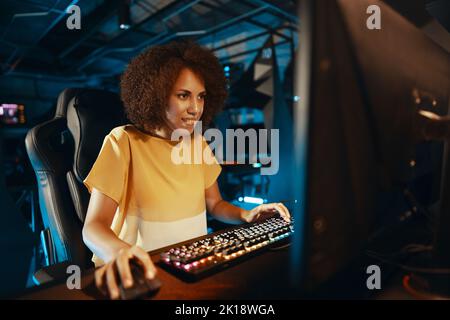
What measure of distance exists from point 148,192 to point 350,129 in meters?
0.72

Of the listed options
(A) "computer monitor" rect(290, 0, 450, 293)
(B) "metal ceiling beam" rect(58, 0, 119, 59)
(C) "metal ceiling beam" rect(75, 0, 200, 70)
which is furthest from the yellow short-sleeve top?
(B) "metal ceiling beam" rect(58, 0, 119, 59)

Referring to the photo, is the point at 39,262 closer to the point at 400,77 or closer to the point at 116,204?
the point at 116,204

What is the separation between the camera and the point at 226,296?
50 centimetres

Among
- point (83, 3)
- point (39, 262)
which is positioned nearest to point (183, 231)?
point (39, 262)

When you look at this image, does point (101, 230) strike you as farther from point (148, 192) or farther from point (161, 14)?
point (161, 14)

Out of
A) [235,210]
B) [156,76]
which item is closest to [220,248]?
[235,210]

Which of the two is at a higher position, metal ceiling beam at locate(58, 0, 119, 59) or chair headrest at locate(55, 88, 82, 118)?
metal ceiling beam at locate(58, 0, 119, 59)

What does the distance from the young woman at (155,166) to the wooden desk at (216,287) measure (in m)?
0.29

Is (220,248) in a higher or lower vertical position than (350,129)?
lower

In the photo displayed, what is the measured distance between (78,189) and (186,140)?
449 millimetres

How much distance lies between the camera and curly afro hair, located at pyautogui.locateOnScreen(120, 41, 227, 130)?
0.99 m

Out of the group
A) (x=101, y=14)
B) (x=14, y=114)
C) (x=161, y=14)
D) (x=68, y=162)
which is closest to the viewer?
(x=68, y=162)

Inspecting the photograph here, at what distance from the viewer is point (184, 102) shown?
0.96 m

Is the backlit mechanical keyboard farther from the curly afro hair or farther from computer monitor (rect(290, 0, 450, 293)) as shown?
the curly afro hair
